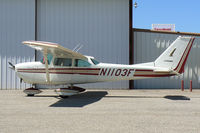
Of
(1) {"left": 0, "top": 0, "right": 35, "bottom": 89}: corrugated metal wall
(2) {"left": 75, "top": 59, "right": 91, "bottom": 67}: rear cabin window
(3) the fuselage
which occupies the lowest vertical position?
(3) the fuselage

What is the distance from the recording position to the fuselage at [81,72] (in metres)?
9.21

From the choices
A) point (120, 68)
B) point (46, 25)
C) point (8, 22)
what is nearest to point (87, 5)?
point (46, 25)

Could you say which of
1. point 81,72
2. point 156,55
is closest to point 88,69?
point 81,72

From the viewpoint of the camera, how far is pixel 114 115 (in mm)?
5586

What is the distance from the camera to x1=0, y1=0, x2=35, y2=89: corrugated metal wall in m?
13.0

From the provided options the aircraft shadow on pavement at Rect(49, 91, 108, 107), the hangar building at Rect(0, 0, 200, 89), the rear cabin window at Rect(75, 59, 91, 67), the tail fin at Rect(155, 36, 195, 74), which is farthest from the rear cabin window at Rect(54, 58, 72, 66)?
the tail fin at Rect(155, 36, 195, 74)

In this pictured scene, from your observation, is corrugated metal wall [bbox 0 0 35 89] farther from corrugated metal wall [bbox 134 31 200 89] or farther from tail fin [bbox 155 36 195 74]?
tail fin [bbox 155 36 195 74]

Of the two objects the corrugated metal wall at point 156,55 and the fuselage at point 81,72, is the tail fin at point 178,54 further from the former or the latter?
the corrugated metal wall at point 156,55

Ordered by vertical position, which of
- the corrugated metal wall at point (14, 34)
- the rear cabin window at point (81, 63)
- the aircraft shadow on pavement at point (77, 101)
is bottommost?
the aircraft shadow on pavement at point (77, 101)

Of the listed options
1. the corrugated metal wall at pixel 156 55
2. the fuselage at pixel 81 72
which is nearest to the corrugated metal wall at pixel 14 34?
the fuselage at pixel 81 72

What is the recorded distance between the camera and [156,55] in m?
14.2

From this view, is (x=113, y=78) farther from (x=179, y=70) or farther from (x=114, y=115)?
(x=114, y=115)

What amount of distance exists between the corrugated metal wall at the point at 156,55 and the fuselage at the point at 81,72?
490cm

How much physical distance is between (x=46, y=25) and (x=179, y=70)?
9.32 metres
